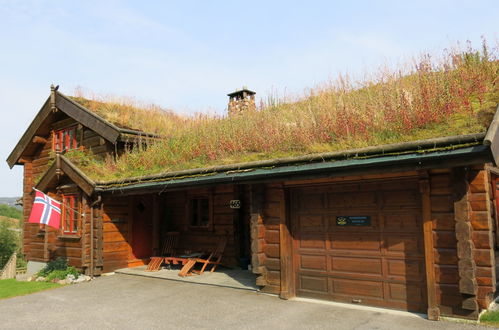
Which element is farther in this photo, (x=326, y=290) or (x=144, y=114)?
(x=144, y=114)

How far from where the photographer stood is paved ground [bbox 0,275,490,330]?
6.04 m

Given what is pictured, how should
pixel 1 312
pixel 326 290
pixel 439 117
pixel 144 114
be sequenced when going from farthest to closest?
pixel 144 114, pixel 1 312, pixel 326 290, pixel 439 117

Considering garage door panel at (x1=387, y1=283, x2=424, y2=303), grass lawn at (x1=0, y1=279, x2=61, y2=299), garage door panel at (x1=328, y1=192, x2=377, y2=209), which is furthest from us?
grass lawn at (x1=0, y1=279, x2=61, y2=299)

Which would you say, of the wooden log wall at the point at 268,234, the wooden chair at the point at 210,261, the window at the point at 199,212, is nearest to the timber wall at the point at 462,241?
the wooden log wall at the point at 268,234

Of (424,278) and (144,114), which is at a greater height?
(144,114)

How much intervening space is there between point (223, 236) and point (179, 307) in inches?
164

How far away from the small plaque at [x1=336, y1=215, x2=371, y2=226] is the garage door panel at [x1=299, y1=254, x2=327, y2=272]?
77 centimetres

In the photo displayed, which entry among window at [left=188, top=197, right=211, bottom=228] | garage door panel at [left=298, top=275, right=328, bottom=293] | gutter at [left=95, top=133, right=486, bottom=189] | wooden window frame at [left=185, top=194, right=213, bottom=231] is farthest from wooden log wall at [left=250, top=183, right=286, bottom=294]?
window at [left=188, top=197, right=211, bottom=228]

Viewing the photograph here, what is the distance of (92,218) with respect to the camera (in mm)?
11344

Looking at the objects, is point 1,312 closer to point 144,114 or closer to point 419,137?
point 419,137

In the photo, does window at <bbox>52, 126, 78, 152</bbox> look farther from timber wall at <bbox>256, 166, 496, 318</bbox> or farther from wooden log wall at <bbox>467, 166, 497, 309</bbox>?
wooden log wall at <bbox>467, 166, 497, 309</bbox>

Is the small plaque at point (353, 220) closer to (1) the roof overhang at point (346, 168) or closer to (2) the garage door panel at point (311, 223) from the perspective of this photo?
(2) the garage door panel at point (311, 223)

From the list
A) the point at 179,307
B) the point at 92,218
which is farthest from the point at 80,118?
the point at 179,307

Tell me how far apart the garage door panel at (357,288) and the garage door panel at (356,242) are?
22.5 inches
